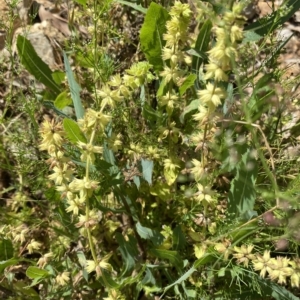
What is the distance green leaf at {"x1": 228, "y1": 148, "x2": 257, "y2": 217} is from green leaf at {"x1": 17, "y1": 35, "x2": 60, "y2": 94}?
3.10ft

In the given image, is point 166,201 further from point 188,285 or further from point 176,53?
point 176,53

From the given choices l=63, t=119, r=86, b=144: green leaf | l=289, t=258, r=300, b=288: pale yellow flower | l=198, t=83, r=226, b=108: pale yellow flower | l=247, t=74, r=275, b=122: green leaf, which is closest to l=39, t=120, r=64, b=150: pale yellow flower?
l=63, t=119, r=86, b=144: green leaf

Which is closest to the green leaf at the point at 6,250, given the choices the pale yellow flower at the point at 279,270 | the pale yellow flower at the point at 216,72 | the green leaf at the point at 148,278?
the green leaf at the point at 148,278

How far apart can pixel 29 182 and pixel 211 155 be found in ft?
2.55

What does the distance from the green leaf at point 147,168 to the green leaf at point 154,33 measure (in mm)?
371

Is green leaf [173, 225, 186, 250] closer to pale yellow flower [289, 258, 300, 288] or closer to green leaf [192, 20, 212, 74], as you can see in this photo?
pale yellow flower [289, 258, 300, 288]

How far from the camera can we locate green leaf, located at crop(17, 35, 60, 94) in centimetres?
212

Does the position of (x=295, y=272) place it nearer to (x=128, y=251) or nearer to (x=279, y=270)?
(x=279, y=270)

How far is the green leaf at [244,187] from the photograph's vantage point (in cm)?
177

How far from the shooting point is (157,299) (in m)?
2.02

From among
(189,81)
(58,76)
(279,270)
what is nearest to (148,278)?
(279,270)

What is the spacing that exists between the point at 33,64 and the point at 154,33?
626 millimetres

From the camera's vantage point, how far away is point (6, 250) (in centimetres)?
196

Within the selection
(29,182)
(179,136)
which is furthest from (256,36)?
(29,182)
